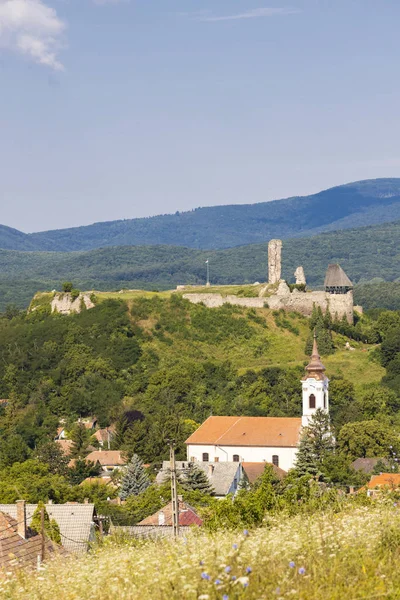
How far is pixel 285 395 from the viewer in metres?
66.7

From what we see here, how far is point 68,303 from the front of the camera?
81.6m

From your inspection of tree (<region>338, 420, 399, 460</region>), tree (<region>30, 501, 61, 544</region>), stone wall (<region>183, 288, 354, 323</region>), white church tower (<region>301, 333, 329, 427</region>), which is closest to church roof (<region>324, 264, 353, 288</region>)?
stone wall (<region>183, 288, 354, 323</region>)

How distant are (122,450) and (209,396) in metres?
10.8

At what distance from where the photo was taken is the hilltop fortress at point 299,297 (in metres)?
75.6

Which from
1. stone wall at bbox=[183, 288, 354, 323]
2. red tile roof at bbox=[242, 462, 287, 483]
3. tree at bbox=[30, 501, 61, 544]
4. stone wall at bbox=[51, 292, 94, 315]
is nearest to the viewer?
tree at bbox=[30, 501, 61, 544]

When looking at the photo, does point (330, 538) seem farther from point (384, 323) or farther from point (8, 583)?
point (384, 323)

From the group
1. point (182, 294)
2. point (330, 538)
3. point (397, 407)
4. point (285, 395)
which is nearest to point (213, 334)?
point (182, 294)

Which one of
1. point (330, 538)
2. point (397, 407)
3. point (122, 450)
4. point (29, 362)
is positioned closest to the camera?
point (330, 538)

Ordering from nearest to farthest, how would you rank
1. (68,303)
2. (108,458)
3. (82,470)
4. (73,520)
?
(73,520) → (82,470) → (108,458) → (68,303)

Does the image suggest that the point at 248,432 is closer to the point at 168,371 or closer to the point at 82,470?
the point at 82,470

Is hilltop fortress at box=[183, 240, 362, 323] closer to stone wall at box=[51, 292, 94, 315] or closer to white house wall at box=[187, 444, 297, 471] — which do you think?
stone wall at box=[51, 292, 94, 315]

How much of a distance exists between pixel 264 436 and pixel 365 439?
5526 mm

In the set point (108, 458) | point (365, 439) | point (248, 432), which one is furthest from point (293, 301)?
point (365, 439)

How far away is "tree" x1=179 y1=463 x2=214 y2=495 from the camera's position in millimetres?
44156
